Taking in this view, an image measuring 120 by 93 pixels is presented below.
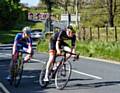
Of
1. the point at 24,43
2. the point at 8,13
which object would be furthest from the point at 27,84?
the point at 8,13

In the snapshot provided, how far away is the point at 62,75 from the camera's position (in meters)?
14.0

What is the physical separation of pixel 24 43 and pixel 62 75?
1.69 m

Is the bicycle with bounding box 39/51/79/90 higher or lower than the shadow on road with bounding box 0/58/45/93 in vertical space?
higher

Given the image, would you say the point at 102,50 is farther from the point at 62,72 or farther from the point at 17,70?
the point at 62,72

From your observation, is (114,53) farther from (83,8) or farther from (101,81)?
(83,8)

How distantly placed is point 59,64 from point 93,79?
265 cm

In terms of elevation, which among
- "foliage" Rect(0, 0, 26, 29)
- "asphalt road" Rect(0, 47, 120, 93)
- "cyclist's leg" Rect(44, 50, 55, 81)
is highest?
"cyclist's leg" Rect(44, 50, 55, 81)

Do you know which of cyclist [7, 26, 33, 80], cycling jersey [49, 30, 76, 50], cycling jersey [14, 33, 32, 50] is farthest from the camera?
cycling jersey [14, 33, 32, 50]

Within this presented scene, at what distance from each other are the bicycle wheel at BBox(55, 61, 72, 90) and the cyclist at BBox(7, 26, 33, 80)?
1.00 metres

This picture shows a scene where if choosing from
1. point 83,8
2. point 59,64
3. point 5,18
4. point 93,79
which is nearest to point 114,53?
point 93,79

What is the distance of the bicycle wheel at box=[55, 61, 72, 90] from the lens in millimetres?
13953

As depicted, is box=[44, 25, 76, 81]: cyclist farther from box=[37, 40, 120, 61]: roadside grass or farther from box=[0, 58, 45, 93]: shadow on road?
box=[37, 40, 120, 61]: roadside grass

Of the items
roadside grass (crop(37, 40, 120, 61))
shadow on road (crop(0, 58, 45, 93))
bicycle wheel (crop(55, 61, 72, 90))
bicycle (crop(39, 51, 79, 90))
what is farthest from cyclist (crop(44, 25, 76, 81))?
roadside grass (crop(37, 40, 120, 61))

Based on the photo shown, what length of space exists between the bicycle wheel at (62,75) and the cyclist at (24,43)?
1.00m
